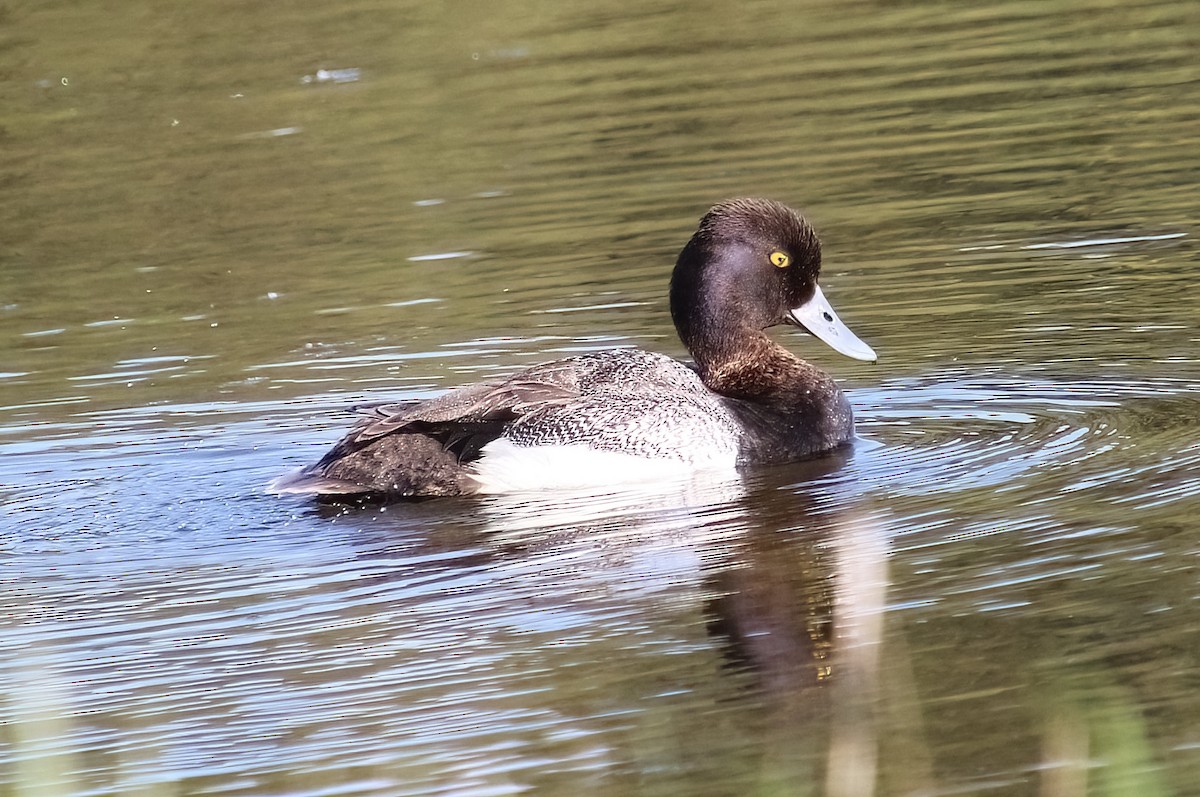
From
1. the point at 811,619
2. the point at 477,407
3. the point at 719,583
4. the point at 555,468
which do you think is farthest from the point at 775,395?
the point at 811,619

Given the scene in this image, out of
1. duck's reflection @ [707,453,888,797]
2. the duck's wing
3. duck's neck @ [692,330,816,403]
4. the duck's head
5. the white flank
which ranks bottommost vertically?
duck's reflection @ [707,453,888,797]

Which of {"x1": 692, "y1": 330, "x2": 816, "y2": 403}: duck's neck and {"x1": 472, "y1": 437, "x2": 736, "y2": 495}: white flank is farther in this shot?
{"x1": 692, "y1": 330, "x2": 816, "y2": 403}: duck's neck

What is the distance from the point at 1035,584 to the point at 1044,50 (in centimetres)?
1203

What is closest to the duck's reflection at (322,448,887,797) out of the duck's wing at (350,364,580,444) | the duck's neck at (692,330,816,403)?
the duck's wing at (350,364,580,444)

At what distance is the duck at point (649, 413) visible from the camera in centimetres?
898

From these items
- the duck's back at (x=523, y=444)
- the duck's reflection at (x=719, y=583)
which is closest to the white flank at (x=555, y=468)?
the duck's back at (x=523, y=444)

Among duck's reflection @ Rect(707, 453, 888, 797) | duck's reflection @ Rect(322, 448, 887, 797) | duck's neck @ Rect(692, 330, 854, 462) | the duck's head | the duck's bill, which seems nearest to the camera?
duck's reflection @ Rect(707, 453, 888, 797)

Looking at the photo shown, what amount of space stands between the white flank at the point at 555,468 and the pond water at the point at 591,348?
0.17 m

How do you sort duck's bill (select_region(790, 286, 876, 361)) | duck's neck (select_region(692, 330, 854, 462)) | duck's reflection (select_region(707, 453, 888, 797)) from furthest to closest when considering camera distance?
duck's bill (select_region(790, 286, 876, 361)), duck's neck (select_region(692, 330, 854, 462)), duck's reflection (select_region(707, 453, 888, 797))

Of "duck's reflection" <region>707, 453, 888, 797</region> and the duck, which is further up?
the duck

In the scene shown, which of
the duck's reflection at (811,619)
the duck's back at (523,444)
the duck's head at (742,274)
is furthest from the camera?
the duck's head at (742,274)

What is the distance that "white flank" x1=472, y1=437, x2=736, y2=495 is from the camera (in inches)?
353

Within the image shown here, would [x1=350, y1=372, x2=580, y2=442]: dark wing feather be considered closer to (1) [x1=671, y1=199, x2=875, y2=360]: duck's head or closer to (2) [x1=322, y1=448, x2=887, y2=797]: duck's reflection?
(2) [x1=322, y1=448, x2=887, y2=797]: duck's reflection

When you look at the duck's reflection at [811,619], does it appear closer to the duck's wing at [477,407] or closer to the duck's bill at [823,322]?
the duck's wing at [477,407]
